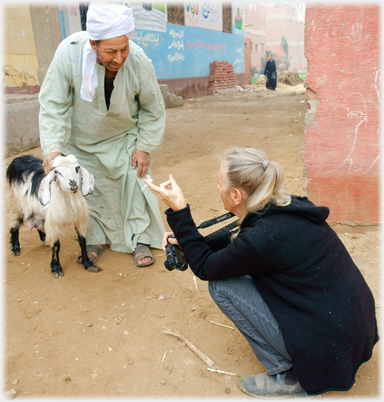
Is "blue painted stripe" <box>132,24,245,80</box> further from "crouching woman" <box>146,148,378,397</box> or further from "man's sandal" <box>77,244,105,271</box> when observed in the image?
"crouching woman" <box>146,148,378,397</box>

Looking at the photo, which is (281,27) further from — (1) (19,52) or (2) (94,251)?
(2) (94,251)

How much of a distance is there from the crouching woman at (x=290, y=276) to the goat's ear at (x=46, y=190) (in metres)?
1.43

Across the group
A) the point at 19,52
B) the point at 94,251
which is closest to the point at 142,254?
the point at 94,251

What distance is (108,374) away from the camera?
7.96ft

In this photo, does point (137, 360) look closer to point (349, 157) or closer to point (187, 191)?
point (349, 157)

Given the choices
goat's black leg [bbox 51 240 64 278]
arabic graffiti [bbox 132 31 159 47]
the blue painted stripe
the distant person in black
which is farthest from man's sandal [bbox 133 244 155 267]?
the distant person in black

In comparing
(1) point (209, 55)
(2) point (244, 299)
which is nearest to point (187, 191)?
(2) point (244, 299)

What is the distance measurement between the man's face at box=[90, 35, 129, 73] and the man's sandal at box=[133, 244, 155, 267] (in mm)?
1725

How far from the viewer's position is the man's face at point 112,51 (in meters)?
3.00

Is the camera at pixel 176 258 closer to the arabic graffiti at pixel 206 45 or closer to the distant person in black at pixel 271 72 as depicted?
the arabic graffiti at pixel 206 45

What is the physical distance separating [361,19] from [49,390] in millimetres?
3810

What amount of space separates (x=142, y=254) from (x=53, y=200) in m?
0.99

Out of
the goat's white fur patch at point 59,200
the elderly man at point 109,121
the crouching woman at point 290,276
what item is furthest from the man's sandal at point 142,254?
the crouching woman at point 290,276

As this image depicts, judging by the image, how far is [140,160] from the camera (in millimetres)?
3725
